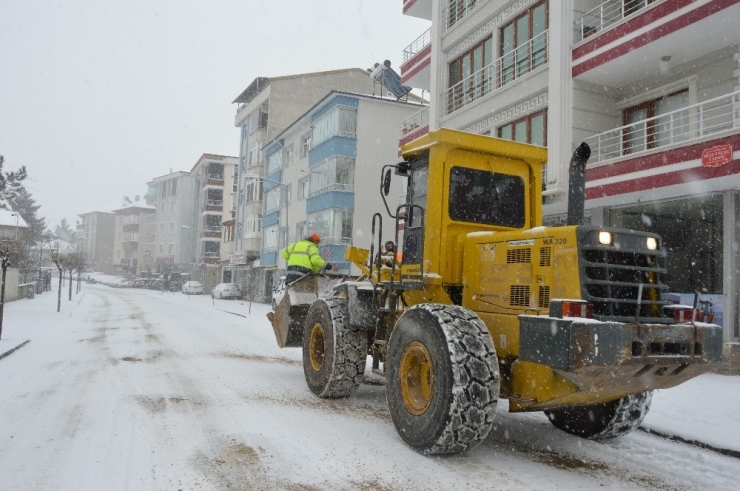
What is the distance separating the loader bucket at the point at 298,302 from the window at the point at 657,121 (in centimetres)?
815

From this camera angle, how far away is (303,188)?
38594 millimetres

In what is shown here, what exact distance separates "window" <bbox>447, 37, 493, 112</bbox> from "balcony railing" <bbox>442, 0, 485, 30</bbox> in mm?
1327

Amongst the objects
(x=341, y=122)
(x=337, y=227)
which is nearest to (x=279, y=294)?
(x=337, y=227)

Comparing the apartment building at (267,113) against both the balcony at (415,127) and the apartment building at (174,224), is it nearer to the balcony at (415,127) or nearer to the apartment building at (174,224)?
the balcony at (415,127)

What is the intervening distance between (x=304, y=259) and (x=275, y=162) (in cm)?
3598

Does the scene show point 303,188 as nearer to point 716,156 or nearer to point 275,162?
point 275,162

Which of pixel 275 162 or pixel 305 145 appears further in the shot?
pixel 275 162

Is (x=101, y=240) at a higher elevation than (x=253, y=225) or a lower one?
higher

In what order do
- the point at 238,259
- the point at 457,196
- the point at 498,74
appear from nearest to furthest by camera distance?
the point at 457,196, the point at 498,74, the point at 238,259

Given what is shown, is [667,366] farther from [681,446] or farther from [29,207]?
[29,207]

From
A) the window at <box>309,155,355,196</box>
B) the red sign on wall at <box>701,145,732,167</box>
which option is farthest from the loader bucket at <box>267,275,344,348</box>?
the window at <box>309,155,355,196</box>

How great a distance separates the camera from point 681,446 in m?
5.86

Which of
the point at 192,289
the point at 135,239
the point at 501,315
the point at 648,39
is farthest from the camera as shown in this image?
the point at 135,239

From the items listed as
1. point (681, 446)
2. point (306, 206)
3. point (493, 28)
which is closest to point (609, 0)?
point (493, 28)
